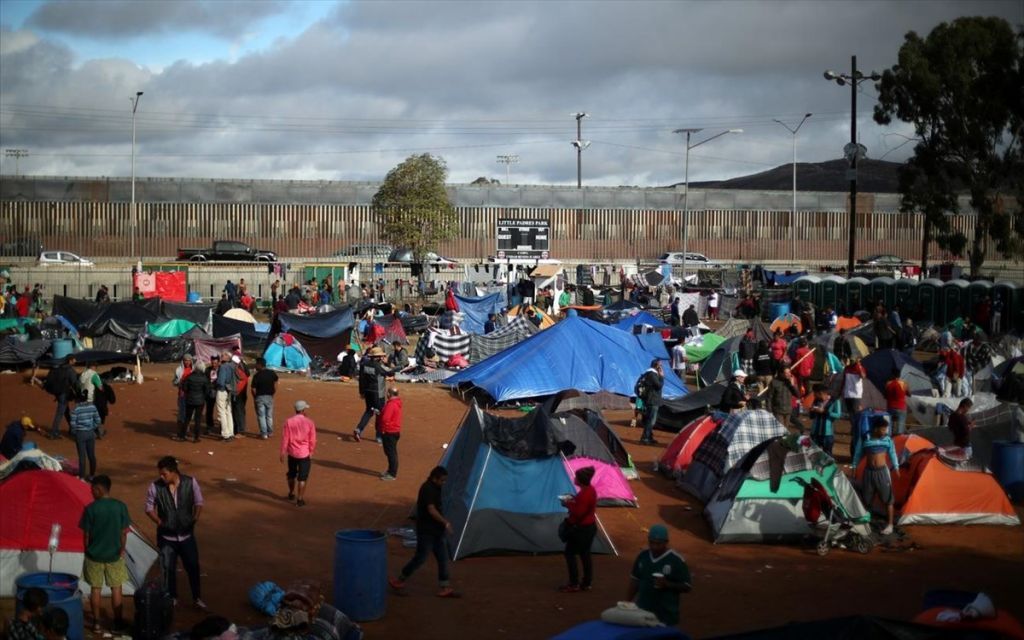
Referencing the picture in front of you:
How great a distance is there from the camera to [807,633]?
6.37 m

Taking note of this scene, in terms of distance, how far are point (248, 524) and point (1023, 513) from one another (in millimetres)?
10103

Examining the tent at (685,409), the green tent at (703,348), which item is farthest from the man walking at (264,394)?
the green tent at (703,348)

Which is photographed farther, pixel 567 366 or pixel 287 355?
pixel 287 355

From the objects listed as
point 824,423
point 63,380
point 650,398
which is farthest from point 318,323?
point 824,423

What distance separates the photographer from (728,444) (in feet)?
46.2

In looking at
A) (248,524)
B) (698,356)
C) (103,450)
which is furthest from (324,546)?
(698,356)

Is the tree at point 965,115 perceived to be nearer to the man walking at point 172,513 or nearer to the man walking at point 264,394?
the man walking at point 264,394

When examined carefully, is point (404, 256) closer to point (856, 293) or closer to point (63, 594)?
point (856, 293)

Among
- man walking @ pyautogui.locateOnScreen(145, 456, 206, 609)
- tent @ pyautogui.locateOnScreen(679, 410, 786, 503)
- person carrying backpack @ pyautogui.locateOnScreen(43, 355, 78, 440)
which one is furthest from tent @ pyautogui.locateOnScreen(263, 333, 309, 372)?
man walking @ pyautogui.locateOnScreen(145, 456, 206, 609)

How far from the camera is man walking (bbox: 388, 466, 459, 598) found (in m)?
10.2

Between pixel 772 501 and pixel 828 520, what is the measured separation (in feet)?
2.17

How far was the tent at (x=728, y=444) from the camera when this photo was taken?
13977mm

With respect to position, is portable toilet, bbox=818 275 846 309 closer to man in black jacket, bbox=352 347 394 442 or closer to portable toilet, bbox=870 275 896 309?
portable toilet, bbox=870 275 896 309

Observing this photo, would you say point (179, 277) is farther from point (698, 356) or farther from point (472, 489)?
point (472, 489)
